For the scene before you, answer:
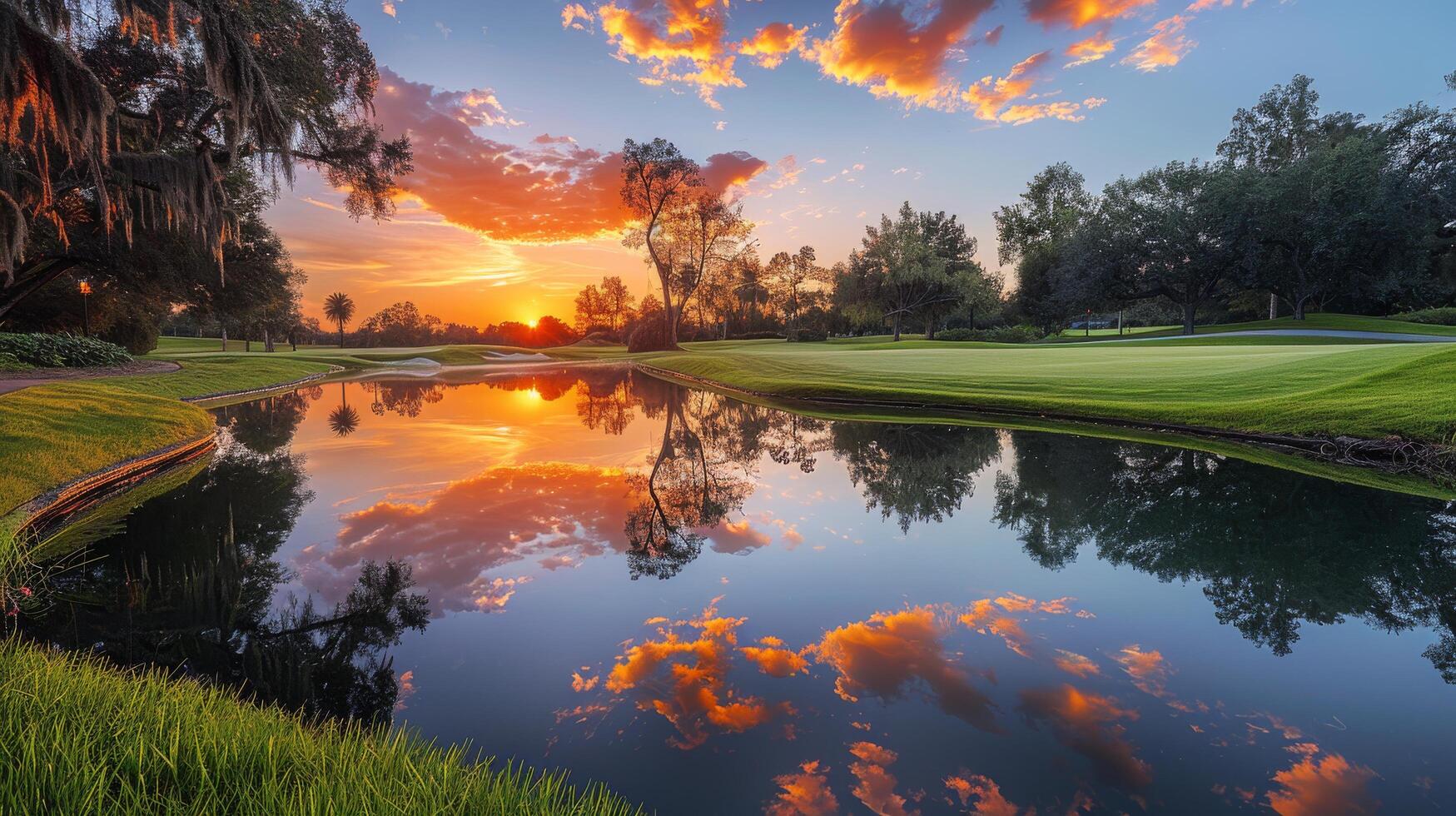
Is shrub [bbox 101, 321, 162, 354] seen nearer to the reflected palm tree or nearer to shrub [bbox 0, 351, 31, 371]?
shrub [bbox 0, 351, 31, 371]

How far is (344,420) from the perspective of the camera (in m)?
16.4

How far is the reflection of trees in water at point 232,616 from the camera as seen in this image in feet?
12.8

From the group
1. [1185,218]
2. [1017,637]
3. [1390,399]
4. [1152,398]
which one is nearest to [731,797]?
[1017,637]

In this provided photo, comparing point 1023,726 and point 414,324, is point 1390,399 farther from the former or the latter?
point 414,324

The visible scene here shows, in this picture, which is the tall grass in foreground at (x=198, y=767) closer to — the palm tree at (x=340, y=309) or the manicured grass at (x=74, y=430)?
the manicured grass at (x=74, y=430)

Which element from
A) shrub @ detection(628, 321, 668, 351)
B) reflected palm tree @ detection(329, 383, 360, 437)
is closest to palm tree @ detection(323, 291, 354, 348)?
shrub @ detection(628, 321, 668, 351)

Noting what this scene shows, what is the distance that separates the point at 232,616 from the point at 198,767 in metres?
3.44

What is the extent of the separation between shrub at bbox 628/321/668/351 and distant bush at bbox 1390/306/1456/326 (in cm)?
5351

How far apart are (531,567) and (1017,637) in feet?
15.1

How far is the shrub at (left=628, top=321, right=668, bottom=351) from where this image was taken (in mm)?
55219

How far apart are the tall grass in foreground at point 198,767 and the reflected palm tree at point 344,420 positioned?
13.1m

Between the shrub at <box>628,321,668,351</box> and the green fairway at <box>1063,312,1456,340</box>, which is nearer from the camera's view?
the green fairway at <box>1063,312,1456,340</box>

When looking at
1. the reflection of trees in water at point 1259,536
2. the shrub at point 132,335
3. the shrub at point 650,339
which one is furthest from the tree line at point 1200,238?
the reflection of trees in water at point 1259,536

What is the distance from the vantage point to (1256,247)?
39375 mm
